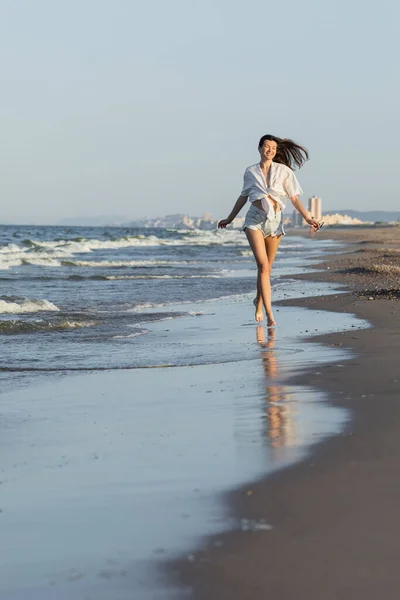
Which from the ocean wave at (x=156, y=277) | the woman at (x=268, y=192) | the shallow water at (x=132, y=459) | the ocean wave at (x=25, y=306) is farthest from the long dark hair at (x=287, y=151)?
the ocean wave at (x=156, y=277)

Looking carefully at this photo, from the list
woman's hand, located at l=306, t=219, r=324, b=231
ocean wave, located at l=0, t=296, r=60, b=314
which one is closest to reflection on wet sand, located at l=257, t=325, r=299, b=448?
woman's hand, located at l=306, t=219, r=324, b=231

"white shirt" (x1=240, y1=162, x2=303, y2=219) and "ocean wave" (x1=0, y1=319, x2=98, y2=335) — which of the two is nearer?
"white shirt" (x1=240, y1=162, x2=303, y2=219)

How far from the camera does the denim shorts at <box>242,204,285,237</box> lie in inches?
345

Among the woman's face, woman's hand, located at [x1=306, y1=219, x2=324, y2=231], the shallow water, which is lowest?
the shallow water

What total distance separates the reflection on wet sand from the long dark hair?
8.22ft

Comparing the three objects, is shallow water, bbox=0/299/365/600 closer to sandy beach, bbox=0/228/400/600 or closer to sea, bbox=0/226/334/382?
sandy beach, bbox=0/228/400/600

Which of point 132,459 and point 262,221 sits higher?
point 262,221

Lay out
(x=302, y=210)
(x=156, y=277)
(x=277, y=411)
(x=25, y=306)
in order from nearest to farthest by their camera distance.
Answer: (x=277, y=411)
(x=302, y=210)
(x=25, y=306)
(x=156, y=277)

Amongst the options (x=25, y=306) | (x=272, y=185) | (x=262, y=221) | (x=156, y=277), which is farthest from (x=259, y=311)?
(x=156, y=277)

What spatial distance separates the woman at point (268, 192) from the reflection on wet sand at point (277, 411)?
2.19 meters

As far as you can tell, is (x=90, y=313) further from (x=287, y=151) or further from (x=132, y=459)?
(x=132, y=459)

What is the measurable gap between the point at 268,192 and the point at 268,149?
39 centimetres

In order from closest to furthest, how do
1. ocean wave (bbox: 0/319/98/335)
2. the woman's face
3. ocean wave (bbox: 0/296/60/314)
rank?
the woman's face < ocean wave (bbox: 0/319/98/335) < ocean wave (bbox: 0/296/60/314)

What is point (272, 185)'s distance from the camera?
339 inches
